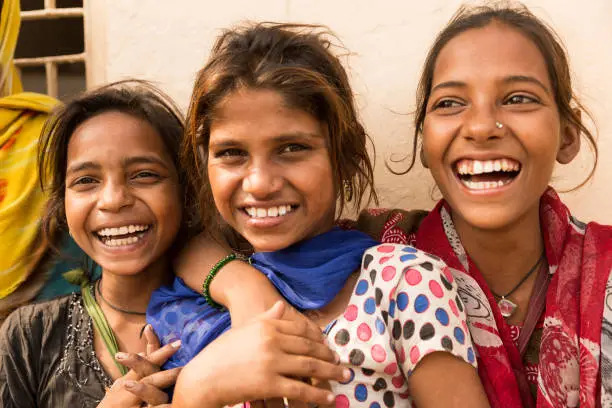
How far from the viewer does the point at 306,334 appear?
1597mm

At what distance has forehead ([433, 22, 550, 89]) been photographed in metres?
1.86

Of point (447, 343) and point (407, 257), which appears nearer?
point (447, 343)

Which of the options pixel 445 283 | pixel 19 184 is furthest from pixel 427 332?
pixel 19 184

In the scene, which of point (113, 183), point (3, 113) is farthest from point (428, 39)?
point (3, 113)

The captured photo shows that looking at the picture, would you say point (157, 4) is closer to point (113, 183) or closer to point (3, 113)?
point (3, 113)

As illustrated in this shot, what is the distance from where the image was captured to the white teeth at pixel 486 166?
72.8 inches

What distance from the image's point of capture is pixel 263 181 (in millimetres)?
1756

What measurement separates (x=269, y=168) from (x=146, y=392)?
0.68m

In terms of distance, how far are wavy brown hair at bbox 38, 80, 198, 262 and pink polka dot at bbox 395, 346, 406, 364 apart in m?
0.93

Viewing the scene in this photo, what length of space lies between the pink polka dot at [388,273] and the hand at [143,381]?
640 millimetres

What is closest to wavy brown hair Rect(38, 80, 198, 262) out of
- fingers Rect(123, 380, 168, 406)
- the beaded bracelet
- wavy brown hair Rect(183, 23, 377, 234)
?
wavy brown hair Rect(183, 23, 377, 234)

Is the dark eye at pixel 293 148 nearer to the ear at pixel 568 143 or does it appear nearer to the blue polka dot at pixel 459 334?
the blue polka dot at pixel 459 334

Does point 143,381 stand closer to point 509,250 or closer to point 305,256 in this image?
point 305,256

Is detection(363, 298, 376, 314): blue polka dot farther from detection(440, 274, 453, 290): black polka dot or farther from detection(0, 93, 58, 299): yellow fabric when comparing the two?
detection(0, 93, 58, 299): yellow fabric
